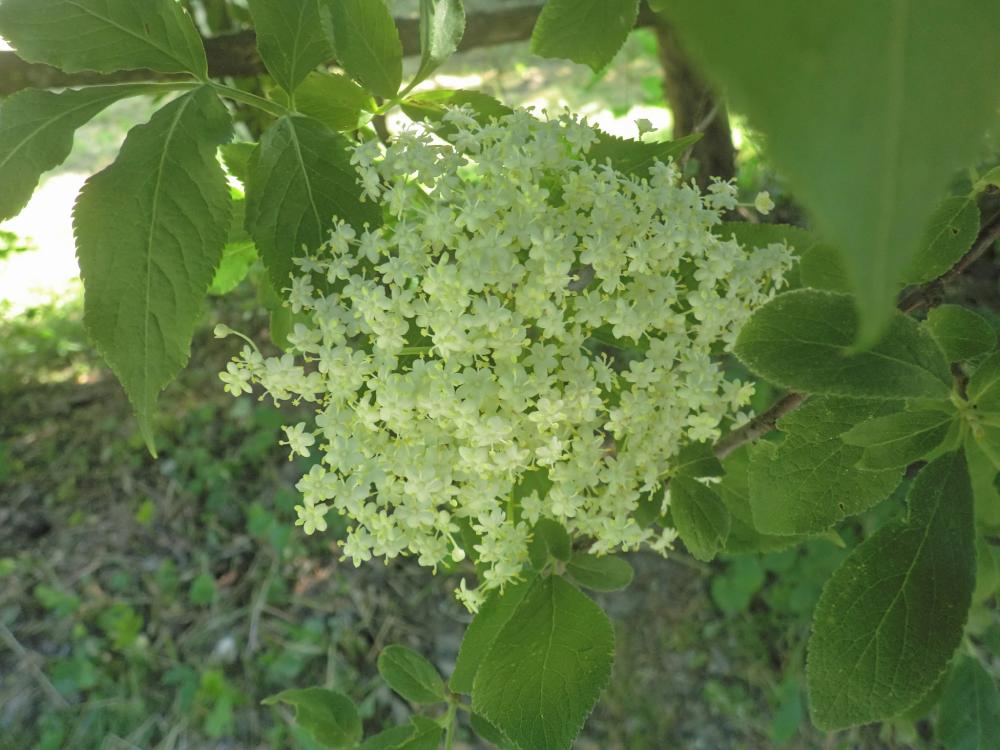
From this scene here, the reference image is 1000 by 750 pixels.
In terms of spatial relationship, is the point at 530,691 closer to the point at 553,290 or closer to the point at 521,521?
the point at 521,521

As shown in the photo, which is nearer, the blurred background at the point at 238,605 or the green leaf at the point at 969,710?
the green leaf at the point at 969,710

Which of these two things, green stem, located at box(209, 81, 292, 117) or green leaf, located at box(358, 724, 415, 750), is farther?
green leaf, located at box(358, 724, 415, 750)

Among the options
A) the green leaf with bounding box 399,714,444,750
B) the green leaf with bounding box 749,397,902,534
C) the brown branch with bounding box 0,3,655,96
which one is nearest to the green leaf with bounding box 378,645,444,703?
the green leaf with bounding box 399,714,444,750

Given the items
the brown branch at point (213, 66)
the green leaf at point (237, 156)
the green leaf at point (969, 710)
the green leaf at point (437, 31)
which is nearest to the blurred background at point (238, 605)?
the brown branch at point (213, 66)

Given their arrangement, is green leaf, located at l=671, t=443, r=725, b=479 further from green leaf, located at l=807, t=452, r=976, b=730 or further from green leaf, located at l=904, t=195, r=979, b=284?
green leaf, located at l=904, t=195, r=979, b=284

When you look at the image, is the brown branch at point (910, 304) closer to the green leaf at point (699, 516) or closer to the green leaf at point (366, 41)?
the green leaf at point (699, 516)
